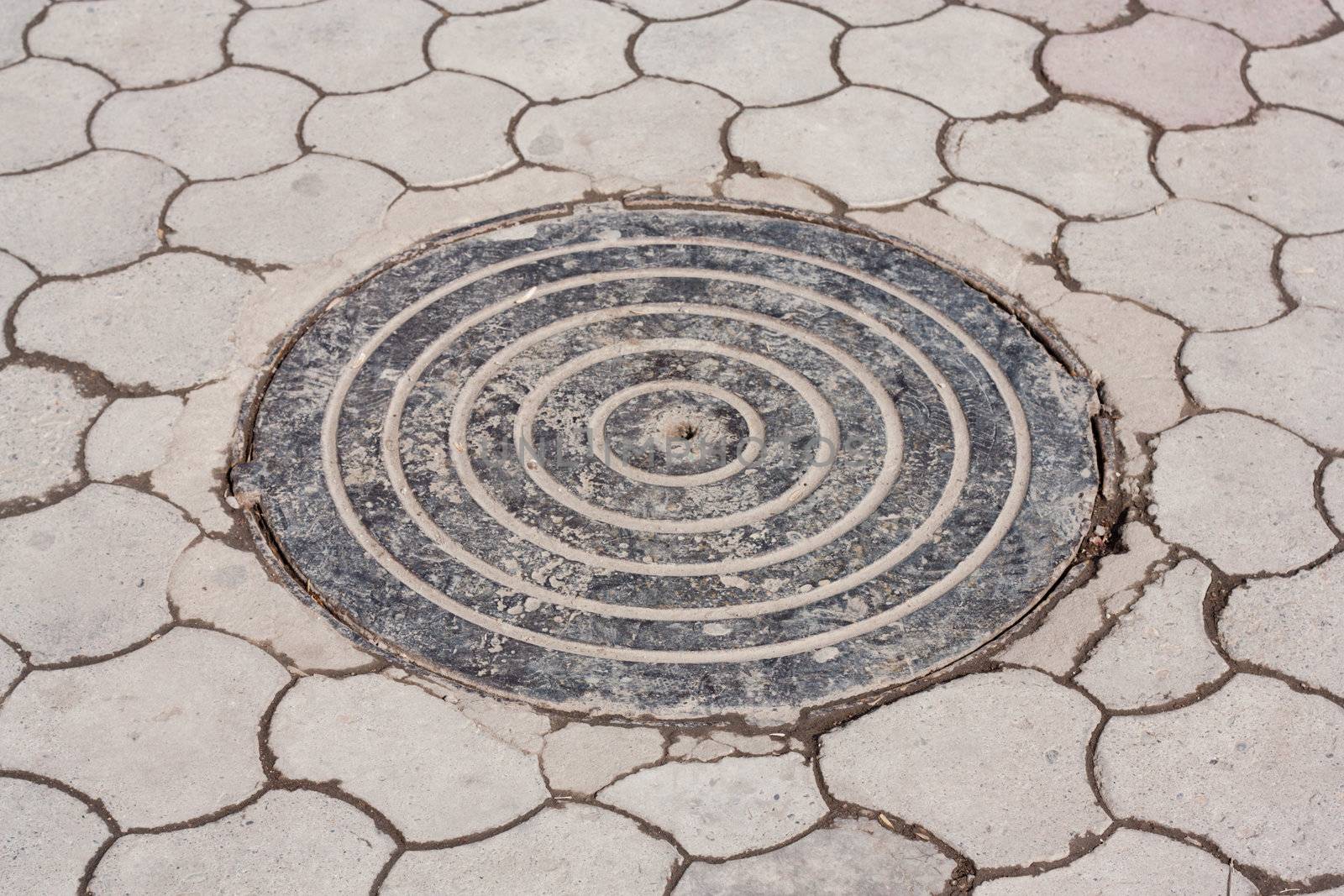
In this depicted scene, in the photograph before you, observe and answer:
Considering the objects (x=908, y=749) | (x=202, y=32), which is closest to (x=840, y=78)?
(x=202, y=32)

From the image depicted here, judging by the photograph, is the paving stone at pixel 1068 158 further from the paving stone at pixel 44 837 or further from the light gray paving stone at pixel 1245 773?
the paving stone at pixel 44 837

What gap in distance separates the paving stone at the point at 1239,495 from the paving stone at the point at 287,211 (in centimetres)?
159

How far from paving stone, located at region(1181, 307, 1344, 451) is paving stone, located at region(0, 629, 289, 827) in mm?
1694

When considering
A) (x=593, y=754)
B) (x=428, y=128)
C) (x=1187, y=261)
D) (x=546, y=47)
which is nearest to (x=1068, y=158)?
(x=1187, y=261)

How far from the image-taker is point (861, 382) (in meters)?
2.44

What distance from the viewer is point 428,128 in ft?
9.90

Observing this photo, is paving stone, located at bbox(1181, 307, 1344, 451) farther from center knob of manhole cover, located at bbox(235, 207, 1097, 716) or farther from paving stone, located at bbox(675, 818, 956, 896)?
paving stone, located at bbox(675, 818, 956, 896)

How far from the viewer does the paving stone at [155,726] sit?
74.4 inches

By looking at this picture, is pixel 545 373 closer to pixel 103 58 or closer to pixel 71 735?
pixel 71 735

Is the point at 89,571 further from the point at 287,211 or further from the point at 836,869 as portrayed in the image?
the point at 836,869

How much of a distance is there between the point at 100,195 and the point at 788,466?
1.57 meters

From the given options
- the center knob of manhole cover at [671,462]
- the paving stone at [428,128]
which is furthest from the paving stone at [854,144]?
the paving stone at [428,128]

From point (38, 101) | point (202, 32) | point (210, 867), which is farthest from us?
point (202, 32)

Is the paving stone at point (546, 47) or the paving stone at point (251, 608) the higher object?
the paving stone at point (546, 47)
